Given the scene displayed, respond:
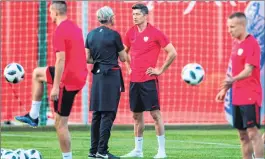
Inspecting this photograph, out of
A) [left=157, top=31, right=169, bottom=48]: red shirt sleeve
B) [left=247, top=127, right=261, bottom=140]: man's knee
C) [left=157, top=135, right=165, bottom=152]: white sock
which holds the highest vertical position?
[left=157, top=31, right=169, bottom=48]: red shirt sleeve

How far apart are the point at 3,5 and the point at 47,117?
279cm

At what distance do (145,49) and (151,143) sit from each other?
10.4ft

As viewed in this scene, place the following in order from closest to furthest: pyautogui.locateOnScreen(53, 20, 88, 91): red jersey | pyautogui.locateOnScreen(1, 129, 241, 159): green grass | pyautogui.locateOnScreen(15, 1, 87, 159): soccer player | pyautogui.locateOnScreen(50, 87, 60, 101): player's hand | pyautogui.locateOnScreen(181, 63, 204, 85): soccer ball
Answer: pyautogui.locateOnScreen(50, 87, 60, 101): player's hand < pyautogui.locateOnScreen(53, 20, 88, 91): red jersey < pyautogui.locateOnScreen(15, 1, 87, 159): soccer player < pyautogui.locateOnScreen(181, 63, 204, 85): soccer ball < pyautogui.locateOnScreen(1, 129, 241, 159): green grass

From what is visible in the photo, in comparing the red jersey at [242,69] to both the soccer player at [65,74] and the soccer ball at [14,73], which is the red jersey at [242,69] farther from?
the soccer ball at [14,73]

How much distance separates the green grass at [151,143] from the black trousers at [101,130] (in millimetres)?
375

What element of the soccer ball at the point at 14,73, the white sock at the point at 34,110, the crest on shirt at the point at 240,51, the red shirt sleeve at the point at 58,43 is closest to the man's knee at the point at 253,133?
the crest on shirt at the point at 240,51

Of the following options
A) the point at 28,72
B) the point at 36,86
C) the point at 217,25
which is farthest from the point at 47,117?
the point at 36,86

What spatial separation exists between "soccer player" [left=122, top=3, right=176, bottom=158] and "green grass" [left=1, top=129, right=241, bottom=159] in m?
0.58

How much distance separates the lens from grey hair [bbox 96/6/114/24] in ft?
43.7

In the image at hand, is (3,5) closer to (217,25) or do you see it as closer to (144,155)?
(217,25)

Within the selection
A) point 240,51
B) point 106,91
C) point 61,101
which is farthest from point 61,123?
point 240,51

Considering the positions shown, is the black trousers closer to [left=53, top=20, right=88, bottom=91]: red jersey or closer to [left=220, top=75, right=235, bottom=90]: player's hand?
[left=53, top=20, right=88, bottom=91]: red jersey

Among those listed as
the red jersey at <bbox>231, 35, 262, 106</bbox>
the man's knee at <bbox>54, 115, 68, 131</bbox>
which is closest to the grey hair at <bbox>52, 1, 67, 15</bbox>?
the man's knee at <bbox>54, 115, 68, 131</bbox>

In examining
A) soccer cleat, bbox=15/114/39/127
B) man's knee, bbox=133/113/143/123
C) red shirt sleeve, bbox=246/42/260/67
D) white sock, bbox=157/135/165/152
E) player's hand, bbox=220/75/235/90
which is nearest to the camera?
player's hand, bbox=220/75/235/90
